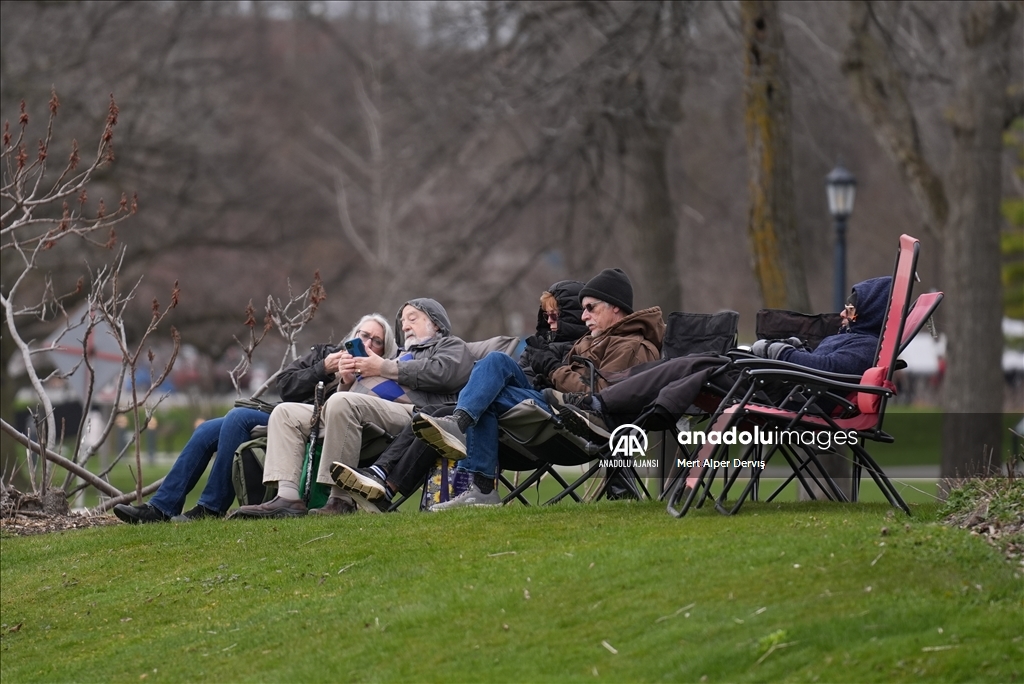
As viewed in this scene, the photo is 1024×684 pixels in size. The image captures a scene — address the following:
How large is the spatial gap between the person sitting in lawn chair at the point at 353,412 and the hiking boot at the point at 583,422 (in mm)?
1111

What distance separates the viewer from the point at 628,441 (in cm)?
785

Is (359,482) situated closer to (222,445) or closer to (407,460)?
(407,460)

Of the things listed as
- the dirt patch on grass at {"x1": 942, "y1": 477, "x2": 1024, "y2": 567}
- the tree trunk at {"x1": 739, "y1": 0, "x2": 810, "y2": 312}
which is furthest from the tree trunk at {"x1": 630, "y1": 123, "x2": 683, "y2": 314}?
the dirt patch on grass at {"x1": 942, "y1": 477, "x2": 1024, "y2": 567}

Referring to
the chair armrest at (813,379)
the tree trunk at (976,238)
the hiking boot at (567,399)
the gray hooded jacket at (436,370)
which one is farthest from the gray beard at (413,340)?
the tree trunk at (976,238)

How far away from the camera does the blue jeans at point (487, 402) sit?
817 centimetres

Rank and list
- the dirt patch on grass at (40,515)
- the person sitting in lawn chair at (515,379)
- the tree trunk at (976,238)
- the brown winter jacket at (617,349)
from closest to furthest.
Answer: the person sitting in lawn chair at (515,379) → the brown winter jacket at (617,349) → the dirt patch on grass at (40,515) → the tree trunk at (976,238)

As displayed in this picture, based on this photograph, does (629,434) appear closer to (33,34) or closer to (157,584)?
(157,584)

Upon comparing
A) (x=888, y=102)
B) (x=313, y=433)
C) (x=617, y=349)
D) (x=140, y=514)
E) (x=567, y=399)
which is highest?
(x=888, y=102)

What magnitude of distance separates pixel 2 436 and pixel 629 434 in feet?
51.0

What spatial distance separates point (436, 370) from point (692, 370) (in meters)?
1.82

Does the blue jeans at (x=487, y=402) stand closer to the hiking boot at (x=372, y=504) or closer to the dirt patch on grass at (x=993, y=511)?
the hiking boot at (x=372, y=504)

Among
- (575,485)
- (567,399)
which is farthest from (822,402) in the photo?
(575,485)

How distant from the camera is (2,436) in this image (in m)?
21.3

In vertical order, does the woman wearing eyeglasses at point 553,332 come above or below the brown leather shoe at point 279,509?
above
